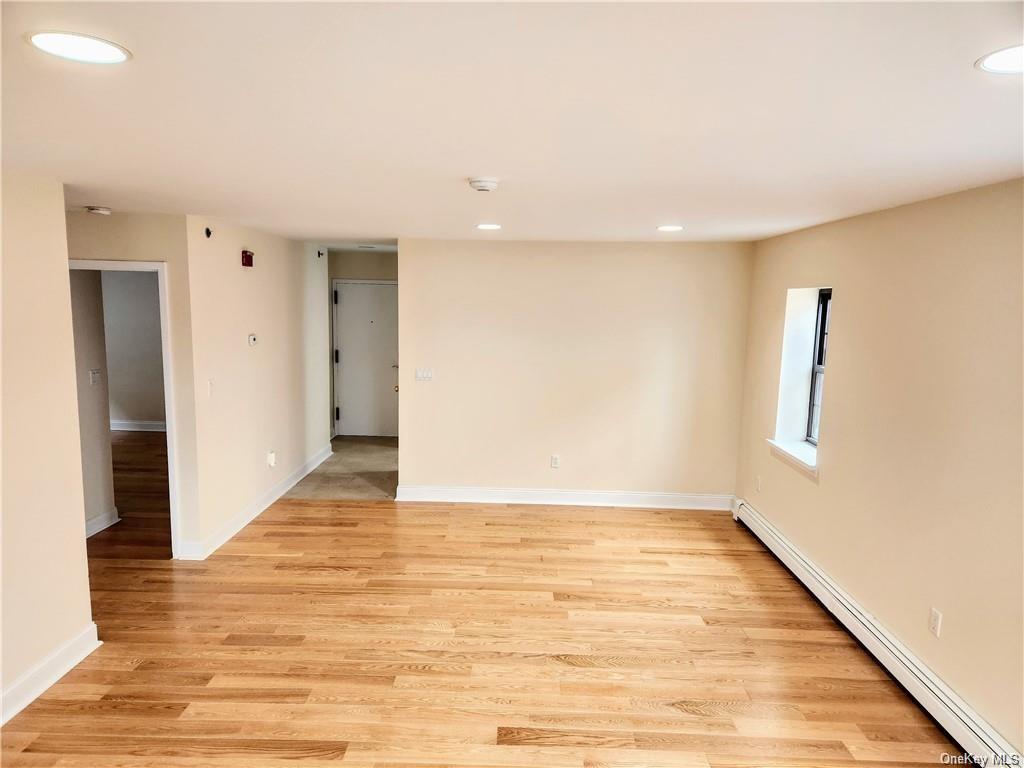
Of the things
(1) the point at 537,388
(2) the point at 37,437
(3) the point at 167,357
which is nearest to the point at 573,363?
(1) the point at 537,388

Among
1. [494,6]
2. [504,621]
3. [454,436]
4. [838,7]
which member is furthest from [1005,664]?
[454,436]

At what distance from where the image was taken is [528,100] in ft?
4.89

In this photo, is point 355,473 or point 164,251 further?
point 355,473

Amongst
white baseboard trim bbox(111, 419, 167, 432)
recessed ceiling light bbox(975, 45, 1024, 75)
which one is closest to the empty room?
recessed ceiling light bbox(975, 45, 1024, 75)

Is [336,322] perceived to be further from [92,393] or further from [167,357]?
[167,357]

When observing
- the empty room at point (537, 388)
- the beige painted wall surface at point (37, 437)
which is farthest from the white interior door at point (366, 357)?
the beige painted wall surface at point (37, 437)

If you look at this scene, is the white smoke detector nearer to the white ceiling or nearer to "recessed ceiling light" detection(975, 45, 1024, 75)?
the white ceiling

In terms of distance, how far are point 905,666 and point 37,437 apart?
3986 mm

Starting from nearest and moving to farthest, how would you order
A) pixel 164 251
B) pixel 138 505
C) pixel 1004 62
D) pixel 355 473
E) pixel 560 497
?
pixel 1004 62 → pixel 164 251 → pixel 138 505 → pixel 560 497 → pixel 355 473

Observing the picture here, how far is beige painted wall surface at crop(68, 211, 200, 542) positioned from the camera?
363 centimetres

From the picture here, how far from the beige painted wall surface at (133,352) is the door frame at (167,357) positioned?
14.7ft

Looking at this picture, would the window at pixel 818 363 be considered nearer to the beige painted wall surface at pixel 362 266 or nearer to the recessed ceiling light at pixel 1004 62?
the recessed ceiling light at pixel 1004 62

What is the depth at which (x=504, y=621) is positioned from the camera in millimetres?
3281

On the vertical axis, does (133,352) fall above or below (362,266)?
below
